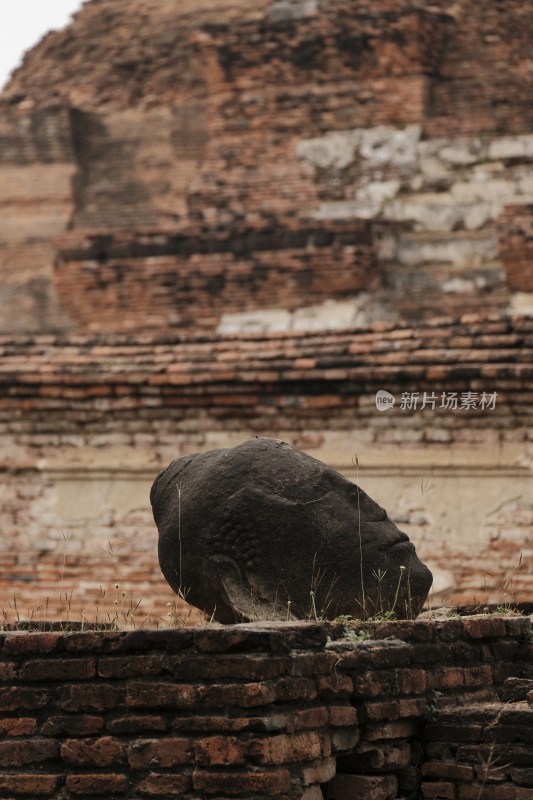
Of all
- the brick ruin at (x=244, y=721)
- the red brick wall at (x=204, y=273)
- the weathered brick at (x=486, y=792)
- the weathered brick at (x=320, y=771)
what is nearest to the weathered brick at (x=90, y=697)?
the brick ruin at (x=244, y=721)

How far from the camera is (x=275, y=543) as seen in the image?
5473mm

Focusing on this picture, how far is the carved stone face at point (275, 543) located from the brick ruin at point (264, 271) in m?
1.20

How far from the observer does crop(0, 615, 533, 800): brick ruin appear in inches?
171

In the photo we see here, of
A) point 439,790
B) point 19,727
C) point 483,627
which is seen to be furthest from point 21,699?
point 483,627

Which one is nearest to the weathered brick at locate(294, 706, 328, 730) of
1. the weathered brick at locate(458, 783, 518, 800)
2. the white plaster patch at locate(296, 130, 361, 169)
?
the weathered brick at locate(458, 783, 518, 800)

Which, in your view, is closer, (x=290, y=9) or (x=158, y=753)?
(x=158, y=753)

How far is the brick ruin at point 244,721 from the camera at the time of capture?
434 cm

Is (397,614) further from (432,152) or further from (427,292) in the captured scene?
(432,152)

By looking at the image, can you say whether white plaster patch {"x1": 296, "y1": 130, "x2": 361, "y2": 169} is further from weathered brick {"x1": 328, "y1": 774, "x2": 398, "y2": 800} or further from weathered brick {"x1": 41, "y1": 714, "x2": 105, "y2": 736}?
weathered brick {"x1": 41, "y1": 714, "x2": 105, "y2": 736}

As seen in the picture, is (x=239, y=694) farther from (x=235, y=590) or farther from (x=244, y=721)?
(x=235, y=590)

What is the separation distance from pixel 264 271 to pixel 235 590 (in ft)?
26.8

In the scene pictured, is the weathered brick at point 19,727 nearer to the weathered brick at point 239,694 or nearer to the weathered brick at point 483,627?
the weathered brick at point 239,694

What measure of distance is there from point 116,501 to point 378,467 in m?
1.70

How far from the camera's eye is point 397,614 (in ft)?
18.7
